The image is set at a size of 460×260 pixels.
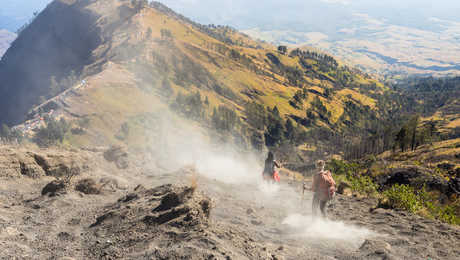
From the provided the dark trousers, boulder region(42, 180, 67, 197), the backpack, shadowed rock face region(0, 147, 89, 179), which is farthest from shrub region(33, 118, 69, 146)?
the backpack

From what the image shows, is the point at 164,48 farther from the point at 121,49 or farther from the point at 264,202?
the point at 264,202

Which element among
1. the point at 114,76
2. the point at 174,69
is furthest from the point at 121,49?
the point at 114,76

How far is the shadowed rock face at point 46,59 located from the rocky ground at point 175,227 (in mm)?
148748

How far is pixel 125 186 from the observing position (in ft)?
55.5

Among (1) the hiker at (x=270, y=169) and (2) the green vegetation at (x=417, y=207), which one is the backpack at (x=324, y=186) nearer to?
(2) the green vegetation at (x=417, y=207)

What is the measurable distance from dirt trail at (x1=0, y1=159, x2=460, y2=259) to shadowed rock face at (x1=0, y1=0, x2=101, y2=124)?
15050cm

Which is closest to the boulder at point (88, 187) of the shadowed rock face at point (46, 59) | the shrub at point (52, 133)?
the shrub at point (52, 133)

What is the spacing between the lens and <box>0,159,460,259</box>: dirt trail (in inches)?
283

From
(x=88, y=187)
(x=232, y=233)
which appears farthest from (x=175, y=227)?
(x=88, y=187)

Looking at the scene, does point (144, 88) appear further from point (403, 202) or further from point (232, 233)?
point (232, 233)

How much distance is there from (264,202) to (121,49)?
374ft

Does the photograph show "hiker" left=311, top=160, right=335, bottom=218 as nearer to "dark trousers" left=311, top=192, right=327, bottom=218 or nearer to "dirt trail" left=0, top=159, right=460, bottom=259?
"dark trousers" left=311, top=192, right=327, bottom=218

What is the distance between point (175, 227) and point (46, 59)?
686 feet

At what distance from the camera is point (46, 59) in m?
182
